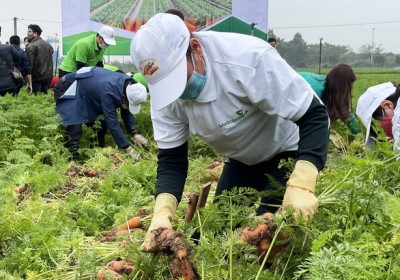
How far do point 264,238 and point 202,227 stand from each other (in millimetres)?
285

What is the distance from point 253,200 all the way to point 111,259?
0.78 metres

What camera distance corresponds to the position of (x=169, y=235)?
192 centimetres

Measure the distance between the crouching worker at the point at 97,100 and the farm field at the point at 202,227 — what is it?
1.06 m

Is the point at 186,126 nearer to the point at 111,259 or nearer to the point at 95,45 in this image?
the point at 111,259

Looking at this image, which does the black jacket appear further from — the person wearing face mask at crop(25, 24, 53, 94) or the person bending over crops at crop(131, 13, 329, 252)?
the person bending over crops at crop(131, 13, 329, 252)

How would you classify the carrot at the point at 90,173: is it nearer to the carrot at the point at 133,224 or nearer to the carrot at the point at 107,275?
the carrot at the point at 133,224

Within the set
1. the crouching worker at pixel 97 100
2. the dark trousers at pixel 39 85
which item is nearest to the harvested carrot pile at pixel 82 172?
the crouching worker at pixel 97 100

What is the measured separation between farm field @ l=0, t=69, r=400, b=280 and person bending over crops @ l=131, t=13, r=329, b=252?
0.38 ft

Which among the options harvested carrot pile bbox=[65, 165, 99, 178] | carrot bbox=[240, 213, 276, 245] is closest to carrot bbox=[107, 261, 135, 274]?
carrot bbox=[240, 213, 276, 245]

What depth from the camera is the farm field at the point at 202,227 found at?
1711 mm

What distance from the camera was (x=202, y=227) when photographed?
2045 mm

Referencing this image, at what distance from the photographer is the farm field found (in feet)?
5.61

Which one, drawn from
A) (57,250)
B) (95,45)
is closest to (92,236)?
(57,250)

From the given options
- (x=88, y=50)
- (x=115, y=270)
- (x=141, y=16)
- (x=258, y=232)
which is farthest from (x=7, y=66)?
(x=258, y=232)
